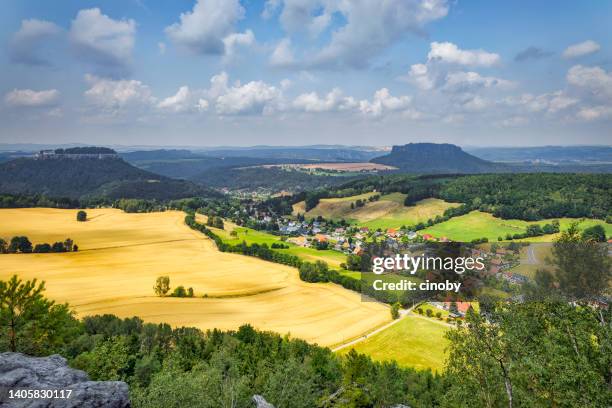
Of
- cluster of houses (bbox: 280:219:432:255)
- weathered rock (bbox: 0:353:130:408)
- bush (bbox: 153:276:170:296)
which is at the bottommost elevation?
cluster of houses (bbox: 280:219:432:255)

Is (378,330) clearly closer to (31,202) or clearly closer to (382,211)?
(382,211)

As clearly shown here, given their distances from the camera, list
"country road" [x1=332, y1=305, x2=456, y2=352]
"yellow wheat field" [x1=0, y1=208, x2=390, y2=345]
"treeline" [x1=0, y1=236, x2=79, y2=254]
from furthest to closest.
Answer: "treeline" [x1=0, y1=236, x2=79, y2=254] < "yellow wheat field" [x1=0, y1=208, x2=390, y2=345] < "country road" [x1=332, y1=305, x2=456, y2=352]

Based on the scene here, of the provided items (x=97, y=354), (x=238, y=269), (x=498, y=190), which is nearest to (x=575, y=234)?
(x=97, y=354)

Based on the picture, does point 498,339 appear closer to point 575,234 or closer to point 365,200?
point 575,234

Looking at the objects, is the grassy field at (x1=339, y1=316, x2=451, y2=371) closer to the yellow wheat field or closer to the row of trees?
the yellow wheat field

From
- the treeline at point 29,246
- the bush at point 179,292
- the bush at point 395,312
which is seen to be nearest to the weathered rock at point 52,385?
the bush at point 395,312

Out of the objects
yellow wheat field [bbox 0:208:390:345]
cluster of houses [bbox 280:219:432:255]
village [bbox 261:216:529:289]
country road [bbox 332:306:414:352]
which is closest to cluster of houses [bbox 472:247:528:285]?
village [bbox 261:216:529:289]
